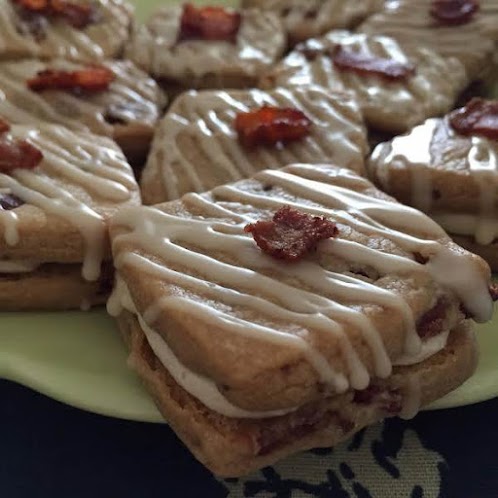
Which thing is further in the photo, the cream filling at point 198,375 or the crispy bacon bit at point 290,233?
the crispy bacon bit at point 290,233

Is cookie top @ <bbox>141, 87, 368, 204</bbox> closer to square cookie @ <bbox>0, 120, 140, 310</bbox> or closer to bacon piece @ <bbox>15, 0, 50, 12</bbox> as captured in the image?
square cookie @ <bbox>0, 120, 140, 310</bbox>

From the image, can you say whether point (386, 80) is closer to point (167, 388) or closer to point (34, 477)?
point (167, 388)

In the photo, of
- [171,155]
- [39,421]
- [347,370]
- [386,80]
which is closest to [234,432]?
[347,370]

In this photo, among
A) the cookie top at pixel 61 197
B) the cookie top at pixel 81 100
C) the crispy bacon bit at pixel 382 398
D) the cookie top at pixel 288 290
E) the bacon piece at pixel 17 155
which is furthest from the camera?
the cookie top at pixel 81 100

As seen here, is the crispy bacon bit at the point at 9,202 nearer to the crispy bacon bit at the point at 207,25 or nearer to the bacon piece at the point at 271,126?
the bacon piece at the point at 271,126

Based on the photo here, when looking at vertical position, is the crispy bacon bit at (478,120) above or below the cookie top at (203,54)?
above

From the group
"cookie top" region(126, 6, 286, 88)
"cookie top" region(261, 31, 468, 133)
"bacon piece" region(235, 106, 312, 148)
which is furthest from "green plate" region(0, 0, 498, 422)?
"cookie top" region(126, 6, 286, 88)

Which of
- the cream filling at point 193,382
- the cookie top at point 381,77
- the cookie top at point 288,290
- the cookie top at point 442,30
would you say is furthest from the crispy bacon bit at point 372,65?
the cream filling at point 193,382
